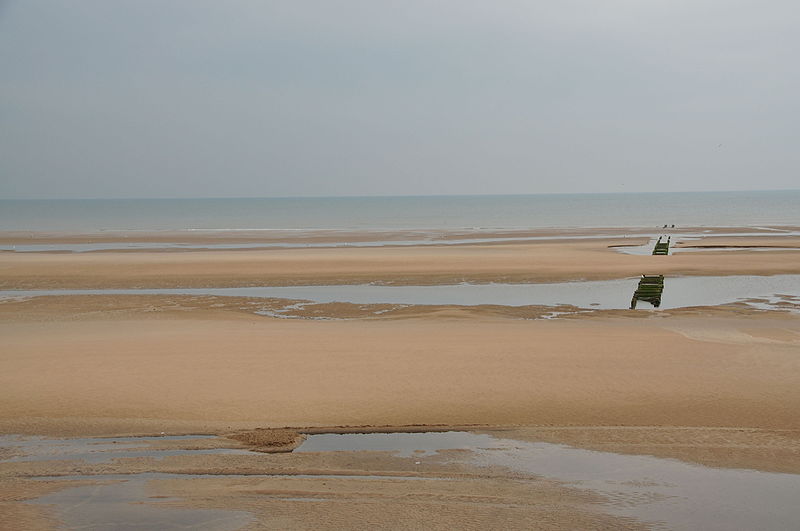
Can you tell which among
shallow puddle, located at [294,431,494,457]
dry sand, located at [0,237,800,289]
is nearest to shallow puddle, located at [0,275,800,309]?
dry sand, located at [0,237,800,289]

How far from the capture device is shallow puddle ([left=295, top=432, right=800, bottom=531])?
6.71m

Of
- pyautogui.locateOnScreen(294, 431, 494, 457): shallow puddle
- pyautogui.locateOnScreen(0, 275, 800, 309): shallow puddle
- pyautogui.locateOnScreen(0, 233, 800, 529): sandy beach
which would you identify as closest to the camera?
pyautogui.locateOnScreen(0, 233, 800, 529): sandy beach

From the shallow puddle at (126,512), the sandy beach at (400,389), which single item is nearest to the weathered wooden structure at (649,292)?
the sandy beach at (400,389)

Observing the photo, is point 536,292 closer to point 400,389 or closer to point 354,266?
point 354,266

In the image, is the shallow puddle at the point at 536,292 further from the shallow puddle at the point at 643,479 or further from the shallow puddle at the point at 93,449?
the shallow puddle at the point at 93,449

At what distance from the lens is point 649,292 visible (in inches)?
909

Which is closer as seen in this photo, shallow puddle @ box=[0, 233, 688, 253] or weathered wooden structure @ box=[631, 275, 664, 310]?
weathered wooden structure @ box=[631, 275, 664, 310]

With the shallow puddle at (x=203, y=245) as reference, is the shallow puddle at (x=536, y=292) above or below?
below

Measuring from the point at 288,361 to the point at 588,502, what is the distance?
25.4ft

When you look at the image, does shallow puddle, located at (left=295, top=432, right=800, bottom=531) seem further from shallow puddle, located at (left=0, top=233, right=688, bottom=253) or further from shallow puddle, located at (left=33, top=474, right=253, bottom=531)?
shallow puddle, located at (left=0, top=233, right=688, bottom=253)

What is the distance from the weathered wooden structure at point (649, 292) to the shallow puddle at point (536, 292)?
10.6 inches

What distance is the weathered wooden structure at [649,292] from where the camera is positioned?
21594 millimetres

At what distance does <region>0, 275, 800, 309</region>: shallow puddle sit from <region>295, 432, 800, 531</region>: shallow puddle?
13.3 metres

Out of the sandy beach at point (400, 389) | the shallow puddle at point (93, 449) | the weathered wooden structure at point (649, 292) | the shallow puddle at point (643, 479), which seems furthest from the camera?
the weathered wooden structure at point (649, 292)
